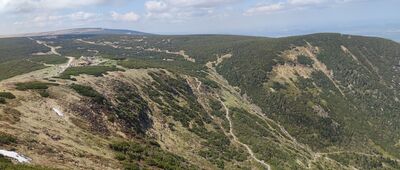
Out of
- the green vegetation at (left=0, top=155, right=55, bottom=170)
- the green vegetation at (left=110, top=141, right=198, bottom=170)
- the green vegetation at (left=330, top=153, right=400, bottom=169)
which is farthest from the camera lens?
the green vegetation at (left=330, top=153, right=400, bottom=169)

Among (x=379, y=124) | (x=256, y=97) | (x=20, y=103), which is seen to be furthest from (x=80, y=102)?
(x=379, y=124)

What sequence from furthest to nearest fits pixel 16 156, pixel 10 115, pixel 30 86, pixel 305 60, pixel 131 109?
pixel 305 60, pixel 131 109, pixel 30 86, pixel 10 115, pixel 16 156

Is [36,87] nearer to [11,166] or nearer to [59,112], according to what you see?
[59,112]

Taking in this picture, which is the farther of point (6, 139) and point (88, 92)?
point (88, 92)

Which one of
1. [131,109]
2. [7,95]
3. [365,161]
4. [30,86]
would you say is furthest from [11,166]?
[365,161]

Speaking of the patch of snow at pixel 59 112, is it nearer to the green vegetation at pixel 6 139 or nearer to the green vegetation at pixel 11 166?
the green vegetation at pixel 6 139

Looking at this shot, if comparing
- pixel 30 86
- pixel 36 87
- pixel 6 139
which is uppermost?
pixel 6 139

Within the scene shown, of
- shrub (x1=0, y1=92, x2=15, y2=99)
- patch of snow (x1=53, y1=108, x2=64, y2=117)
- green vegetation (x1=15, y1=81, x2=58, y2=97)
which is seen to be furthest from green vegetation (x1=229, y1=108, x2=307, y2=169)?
shrub (x1=0, y1=92, x2=15, y2=99)

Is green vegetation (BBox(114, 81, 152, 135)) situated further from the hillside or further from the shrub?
the shrub

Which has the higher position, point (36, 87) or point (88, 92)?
point (36, 87)

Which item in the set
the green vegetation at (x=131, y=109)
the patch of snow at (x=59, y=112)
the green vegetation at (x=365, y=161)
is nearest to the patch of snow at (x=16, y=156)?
the patch of snow at (x=59, y=112)
